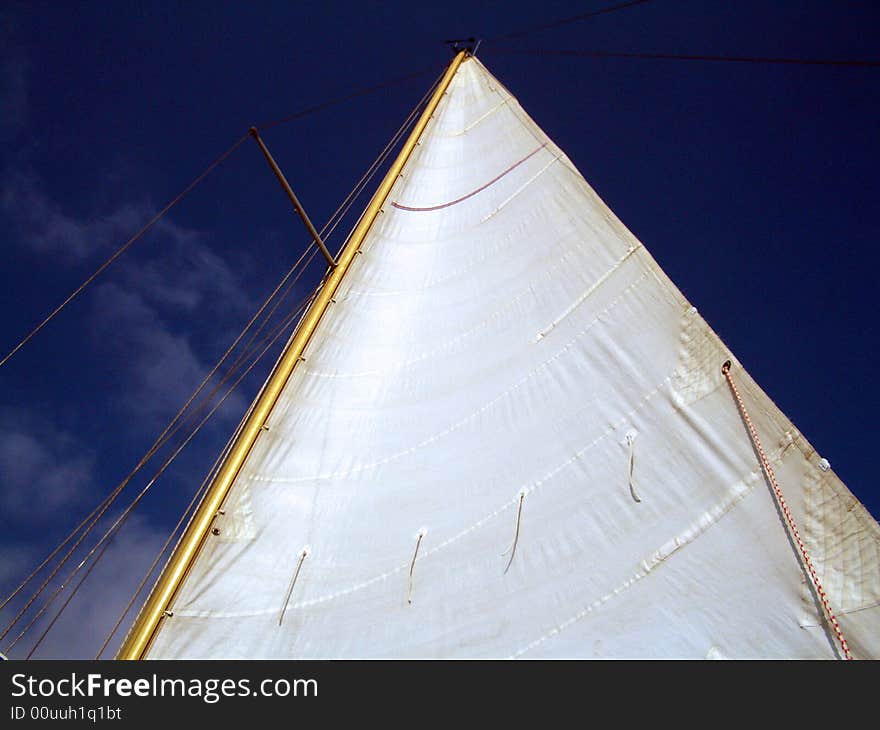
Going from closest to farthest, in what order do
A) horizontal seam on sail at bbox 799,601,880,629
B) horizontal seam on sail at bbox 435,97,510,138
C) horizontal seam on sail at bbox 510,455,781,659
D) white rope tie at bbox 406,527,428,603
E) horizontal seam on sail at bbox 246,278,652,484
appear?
horizontal seam on sail at bbox 799,601,880,629, horizontal seam on sail at bbox 510,455,781,659, white rope tie at bbox 406,527,428,603, horizontal seam on sail at bbox 246,278,652,484, horizontal seam on sail at bbox 435,97,510,138

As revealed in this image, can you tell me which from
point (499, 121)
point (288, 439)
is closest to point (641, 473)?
point (288, 439)

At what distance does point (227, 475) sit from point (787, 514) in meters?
2.68

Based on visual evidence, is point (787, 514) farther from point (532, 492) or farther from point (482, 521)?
point (482, 521)

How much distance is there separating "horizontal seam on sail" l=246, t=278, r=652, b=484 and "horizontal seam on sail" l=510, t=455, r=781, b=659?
3.91ft

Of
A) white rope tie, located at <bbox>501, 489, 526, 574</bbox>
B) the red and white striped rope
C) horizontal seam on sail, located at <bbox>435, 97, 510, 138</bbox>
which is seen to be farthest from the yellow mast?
the red and white striped rope

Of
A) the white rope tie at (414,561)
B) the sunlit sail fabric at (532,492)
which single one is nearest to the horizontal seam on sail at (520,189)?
the sunlit sail fabric at (532,492)

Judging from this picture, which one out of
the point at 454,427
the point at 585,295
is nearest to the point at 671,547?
A: the point at 454,427

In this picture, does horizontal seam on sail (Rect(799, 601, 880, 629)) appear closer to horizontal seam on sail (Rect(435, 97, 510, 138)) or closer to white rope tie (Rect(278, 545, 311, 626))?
white rope tie (Rect(278, 545, 311, 626))

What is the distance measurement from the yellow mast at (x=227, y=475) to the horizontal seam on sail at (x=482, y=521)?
14 cm

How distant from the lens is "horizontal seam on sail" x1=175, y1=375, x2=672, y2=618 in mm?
2463

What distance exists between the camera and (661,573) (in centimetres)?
197

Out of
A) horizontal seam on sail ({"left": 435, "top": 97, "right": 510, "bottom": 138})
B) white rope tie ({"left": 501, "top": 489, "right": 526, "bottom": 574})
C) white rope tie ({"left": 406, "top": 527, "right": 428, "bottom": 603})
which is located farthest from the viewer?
horizontal seam on sail ({"left": 435, "top": 97, "right": 510, "bottom": 138})

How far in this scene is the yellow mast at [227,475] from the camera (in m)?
2.58

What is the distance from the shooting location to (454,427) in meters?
3.06
